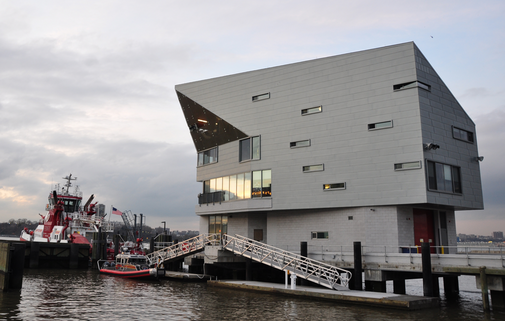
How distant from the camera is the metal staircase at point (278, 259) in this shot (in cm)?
2545

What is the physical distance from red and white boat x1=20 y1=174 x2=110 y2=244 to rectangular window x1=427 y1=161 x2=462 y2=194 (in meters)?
38.7

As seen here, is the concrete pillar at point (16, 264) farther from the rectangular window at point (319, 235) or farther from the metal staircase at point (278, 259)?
the rectangular window at point (319, 235)

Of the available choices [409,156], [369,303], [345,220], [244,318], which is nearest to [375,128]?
[409,156]

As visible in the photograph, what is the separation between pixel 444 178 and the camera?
99.4ft

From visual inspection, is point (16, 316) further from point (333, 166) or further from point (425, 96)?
point (425, 96)

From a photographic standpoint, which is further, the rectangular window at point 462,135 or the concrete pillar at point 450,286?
the rectangular window at point 462,135

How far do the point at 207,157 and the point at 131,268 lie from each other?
1303cm

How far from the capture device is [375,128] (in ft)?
102

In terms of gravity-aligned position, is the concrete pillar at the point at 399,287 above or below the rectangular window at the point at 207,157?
below

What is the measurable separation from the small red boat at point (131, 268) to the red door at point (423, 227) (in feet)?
65.4

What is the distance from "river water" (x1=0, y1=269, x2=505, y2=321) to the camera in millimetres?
19312

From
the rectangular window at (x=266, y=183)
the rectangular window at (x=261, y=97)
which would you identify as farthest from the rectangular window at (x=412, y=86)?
the rectangular window at (x=266, y=183)

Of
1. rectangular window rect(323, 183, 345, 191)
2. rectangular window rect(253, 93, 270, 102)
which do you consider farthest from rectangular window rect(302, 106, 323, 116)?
rectangular window rect(323, 183, 345, 191)

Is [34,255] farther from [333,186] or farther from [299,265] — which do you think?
[333,186]
